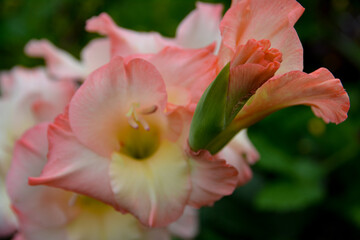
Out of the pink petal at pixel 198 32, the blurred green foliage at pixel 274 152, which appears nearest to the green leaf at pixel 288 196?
the blurred green foliage at pixel 274 152

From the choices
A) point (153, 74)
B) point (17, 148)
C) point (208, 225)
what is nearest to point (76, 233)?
point (17, 148)

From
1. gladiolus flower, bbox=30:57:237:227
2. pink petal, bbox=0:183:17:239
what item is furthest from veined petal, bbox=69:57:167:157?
pink petal, bbox=0:183:17:239

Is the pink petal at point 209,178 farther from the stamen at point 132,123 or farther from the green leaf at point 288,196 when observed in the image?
the green leaf at point 288,196

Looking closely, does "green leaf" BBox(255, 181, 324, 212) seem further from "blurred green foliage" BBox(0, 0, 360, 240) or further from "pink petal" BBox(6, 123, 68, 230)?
"pink petal" BBox(6, 123, 68, 230)

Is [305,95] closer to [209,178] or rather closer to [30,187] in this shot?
[209,178]

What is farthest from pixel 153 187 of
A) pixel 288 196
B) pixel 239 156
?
pixel 288 196
